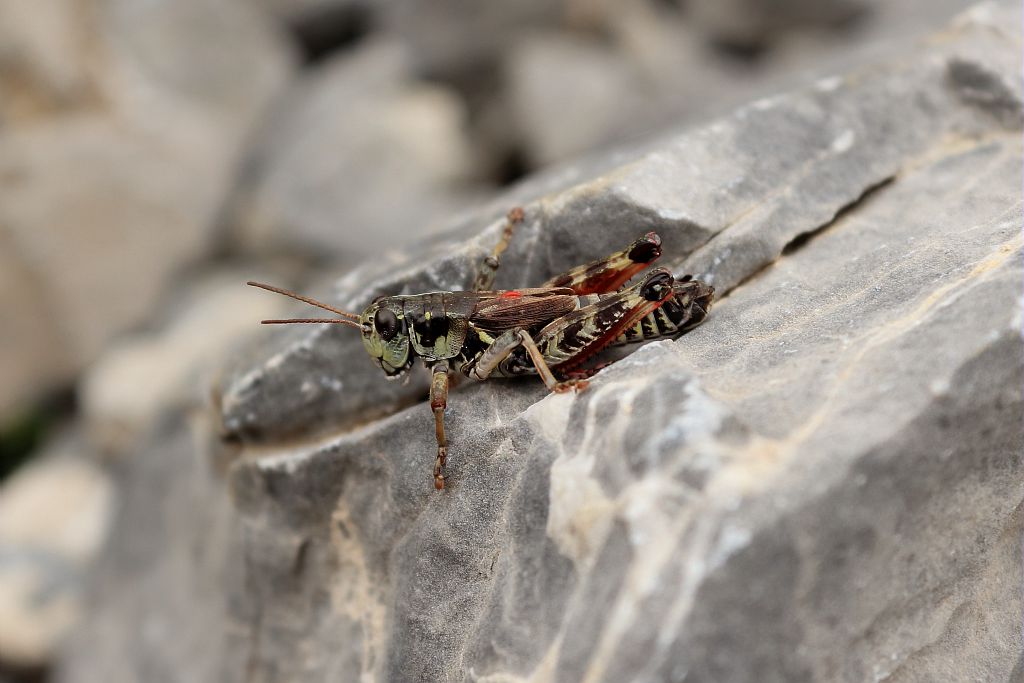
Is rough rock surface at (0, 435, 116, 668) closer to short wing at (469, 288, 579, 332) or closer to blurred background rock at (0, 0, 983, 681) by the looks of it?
blurred background rock at (0, 0, 983, 681)

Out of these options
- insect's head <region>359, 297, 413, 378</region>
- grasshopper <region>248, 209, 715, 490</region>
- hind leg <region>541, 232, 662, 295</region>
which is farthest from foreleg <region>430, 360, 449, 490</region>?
hind leg <region>541, 232, 662, 295</region>

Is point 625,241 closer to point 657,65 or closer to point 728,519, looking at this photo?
point 728,519

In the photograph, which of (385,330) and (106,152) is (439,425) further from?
(106,152)

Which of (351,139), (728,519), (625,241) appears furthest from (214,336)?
(728,519)

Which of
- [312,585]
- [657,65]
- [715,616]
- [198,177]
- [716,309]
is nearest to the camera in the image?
[715,616]

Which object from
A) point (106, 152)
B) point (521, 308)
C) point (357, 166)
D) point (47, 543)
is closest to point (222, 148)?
point (106, 152)

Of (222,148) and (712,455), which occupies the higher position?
(712,455)
